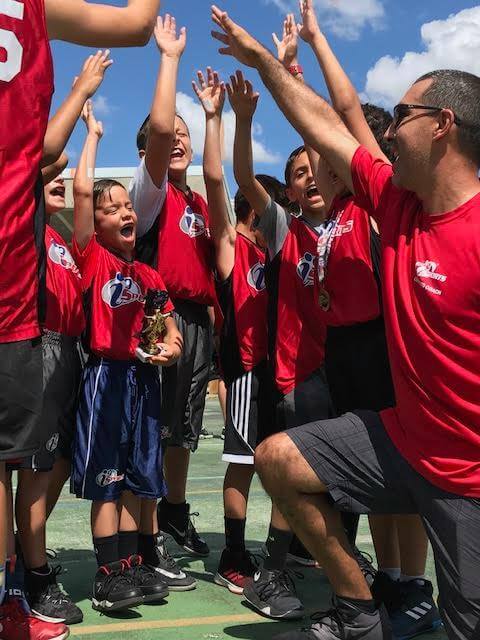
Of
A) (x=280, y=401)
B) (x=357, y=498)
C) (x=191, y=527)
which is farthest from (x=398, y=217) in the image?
(x=191, y=527)

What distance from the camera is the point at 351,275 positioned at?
3.47 metres

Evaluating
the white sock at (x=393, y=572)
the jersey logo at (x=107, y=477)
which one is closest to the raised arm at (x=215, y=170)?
the jersey logo at (x=107, y=477)

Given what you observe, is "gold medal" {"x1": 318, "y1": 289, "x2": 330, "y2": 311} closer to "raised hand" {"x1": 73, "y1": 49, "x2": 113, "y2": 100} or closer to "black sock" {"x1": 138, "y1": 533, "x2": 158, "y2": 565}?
"raised hand" {"x1": 73, "y1": 49, "x2": 113, "y2": 100}

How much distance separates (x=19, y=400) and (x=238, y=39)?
1.90 m

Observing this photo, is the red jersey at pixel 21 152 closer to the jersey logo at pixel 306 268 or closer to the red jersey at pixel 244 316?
the jersey logo at pixel 306 268

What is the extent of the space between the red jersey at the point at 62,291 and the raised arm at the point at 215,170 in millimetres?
879

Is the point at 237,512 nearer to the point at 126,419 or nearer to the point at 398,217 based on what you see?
the point at 126,419

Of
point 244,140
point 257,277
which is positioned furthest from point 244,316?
point 244,140

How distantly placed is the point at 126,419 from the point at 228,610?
1.02 metres

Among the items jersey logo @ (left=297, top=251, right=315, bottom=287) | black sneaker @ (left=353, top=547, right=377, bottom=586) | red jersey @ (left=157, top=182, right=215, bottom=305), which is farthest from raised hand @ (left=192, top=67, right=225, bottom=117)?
black sneaker @ (left=353, top=547, right=377, bottom=586)

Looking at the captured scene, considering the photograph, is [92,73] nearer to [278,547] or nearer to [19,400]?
[19,400]

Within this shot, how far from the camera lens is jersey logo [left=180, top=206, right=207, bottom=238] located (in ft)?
14.4

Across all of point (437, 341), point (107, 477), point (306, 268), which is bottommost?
point (107, 477)

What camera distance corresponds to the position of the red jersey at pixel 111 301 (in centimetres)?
382
